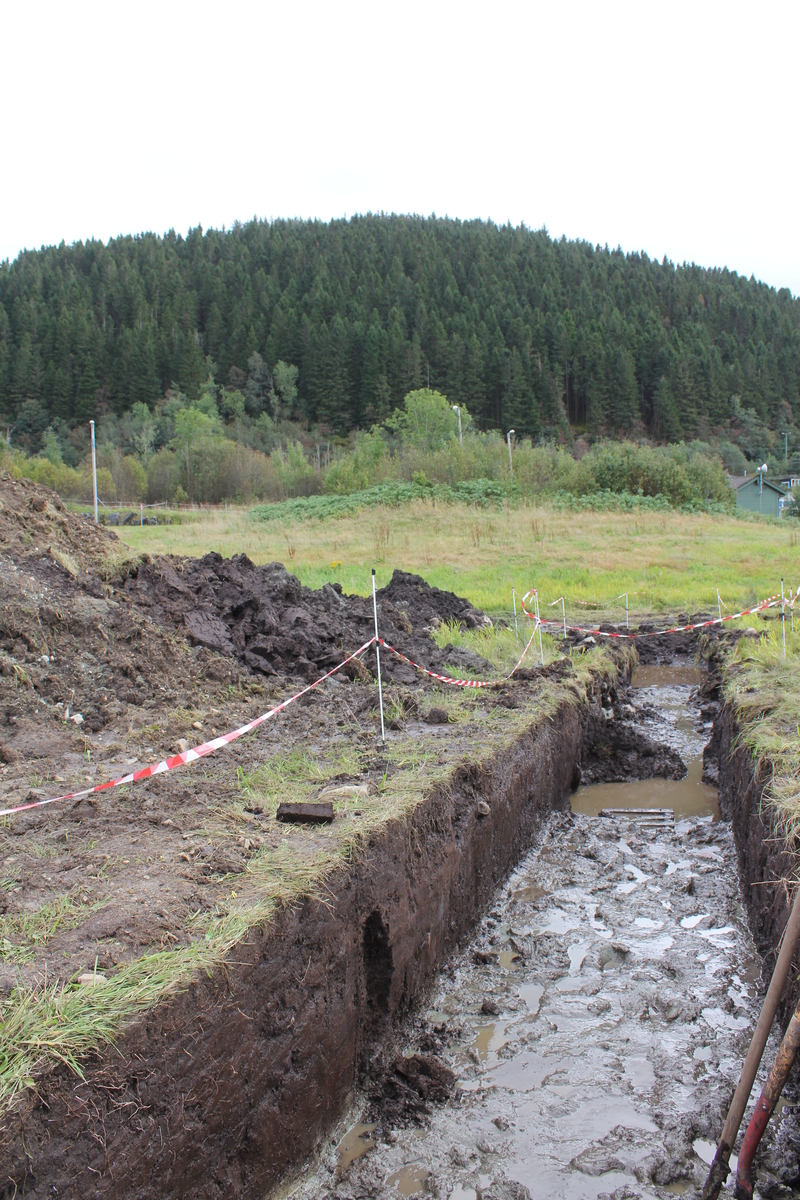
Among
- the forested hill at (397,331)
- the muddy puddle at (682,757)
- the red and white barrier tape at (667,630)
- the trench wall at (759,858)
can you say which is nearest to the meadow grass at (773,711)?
the trench wall at (759,858)

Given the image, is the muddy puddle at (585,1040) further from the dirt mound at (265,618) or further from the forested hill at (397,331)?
the forested hill at (397,331)

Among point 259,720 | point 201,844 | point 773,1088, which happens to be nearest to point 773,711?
point 259,720

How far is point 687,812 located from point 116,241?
137275 millimetres

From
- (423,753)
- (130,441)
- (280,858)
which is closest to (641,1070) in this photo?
(280,858)

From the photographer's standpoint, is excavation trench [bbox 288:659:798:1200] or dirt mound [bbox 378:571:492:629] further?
dirt mound [bbox 378:571:492:629]

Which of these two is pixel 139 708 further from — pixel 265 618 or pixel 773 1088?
pixel 773 1088

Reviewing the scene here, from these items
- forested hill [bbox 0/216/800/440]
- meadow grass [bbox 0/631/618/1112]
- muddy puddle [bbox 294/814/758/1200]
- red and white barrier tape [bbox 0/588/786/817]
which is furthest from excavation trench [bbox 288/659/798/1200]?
forested hill [bbox 0/216/800/440]

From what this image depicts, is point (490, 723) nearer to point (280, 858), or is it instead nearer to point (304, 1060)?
point (280, 858)

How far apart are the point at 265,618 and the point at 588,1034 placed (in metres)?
6.24

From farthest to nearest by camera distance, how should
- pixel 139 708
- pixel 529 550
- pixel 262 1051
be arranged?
1. pixel 529 550
2. pixel 139 708
3. pixel 262 1051

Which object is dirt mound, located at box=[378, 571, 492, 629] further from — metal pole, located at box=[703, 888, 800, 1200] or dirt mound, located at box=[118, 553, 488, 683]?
metal pole, located at box=[703, 888, 800, 1200]

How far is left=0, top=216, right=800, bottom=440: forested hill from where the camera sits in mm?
98938

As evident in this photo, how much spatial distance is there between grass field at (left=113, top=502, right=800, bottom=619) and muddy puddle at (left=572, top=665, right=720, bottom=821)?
4.48 m

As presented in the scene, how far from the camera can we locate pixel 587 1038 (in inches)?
178
